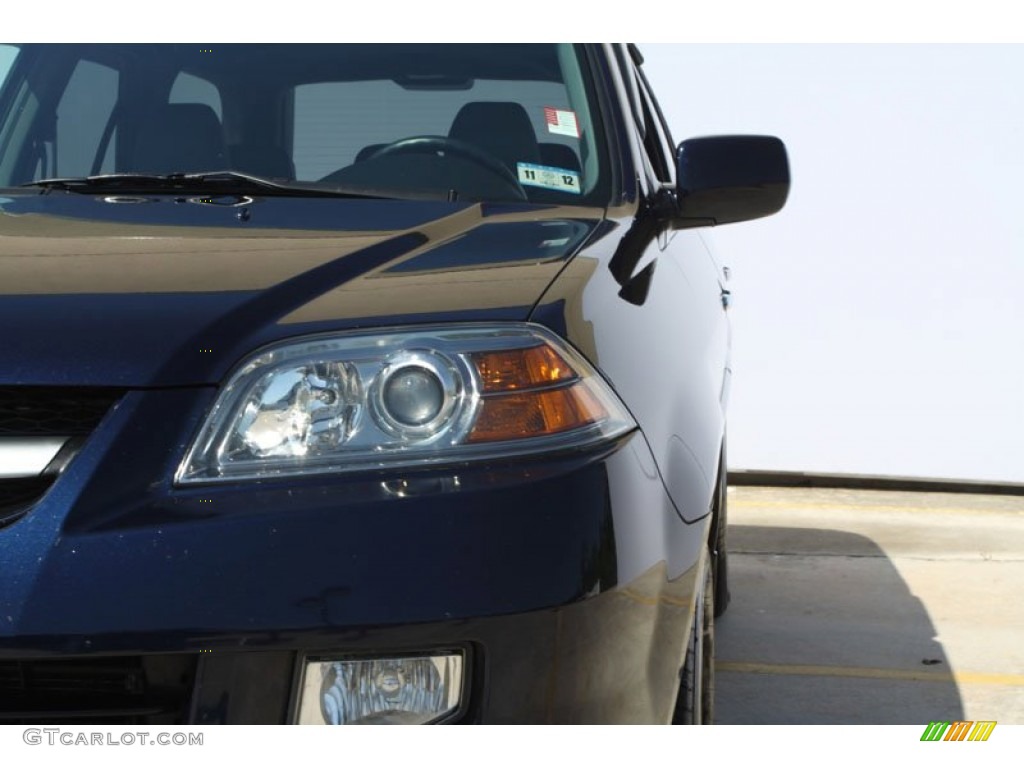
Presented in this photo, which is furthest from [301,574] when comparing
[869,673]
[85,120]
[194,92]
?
[869,673]

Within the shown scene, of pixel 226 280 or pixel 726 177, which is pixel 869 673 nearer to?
pixel 726 177

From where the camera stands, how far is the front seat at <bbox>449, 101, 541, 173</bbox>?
8.96 ft

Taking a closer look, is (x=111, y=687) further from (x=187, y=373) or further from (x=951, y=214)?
(x=951, y=214)

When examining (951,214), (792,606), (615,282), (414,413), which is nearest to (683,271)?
(615,282)

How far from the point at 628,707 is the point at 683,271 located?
4.30 feet

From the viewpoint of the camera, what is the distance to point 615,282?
6.75ft

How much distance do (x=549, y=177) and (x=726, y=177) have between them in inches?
12.9

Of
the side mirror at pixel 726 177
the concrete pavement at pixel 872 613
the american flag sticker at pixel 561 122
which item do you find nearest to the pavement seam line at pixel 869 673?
the concrete pavement at pixel 872 613

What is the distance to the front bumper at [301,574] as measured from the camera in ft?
5.02

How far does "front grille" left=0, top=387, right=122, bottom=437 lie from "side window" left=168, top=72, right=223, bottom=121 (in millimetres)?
1346

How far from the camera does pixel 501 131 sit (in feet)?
9.11

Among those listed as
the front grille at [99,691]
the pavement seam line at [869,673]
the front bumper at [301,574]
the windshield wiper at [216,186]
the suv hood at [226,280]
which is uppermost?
the windshield wiper at [216,186]
